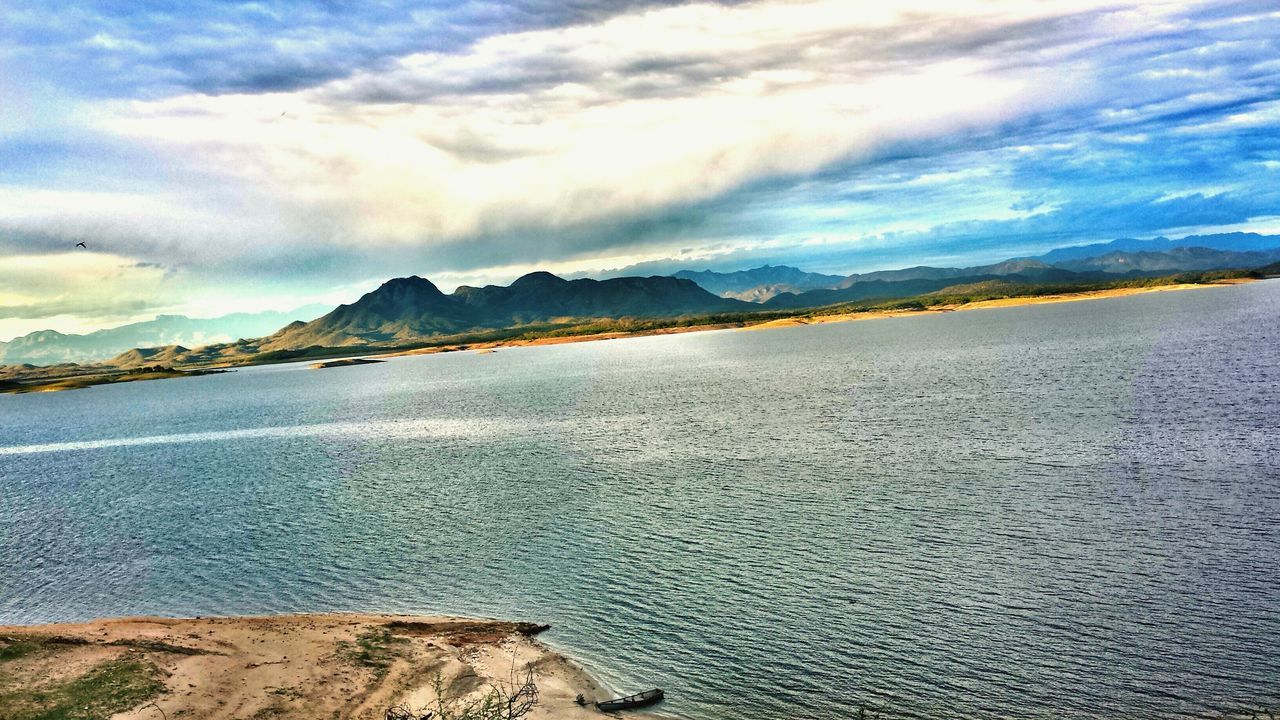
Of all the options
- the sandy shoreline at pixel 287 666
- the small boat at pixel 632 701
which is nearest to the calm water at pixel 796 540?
the small boat at pixel 632 701

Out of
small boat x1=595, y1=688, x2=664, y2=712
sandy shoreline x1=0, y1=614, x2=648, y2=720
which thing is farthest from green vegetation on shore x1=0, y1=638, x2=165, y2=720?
small boat x1=595, y1=688, x2=664, y2=712

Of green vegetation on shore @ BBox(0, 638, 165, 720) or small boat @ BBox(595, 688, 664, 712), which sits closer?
green vegetation on shore @ BBox(0, 638, 165, 720)

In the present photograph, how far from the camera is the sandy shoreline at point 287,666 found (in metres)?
25.0

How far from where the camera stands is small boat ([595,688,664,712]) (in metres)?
26.0

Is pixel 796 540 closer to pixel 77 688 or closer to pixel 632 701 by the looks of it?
pixel 632 701

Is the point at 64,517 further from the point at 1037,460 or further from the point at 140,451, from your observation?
the point at 1037,460

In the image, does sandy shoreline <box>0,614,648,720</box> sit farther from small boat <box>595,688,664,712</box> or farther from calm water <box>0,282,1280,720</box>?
calm water <box>0,282,1280,720</box>

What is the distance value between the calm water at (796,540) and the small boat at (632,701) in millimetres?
825

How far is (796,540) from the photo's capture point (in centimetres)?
4216

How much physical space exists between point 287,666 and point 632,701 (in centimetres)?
1300

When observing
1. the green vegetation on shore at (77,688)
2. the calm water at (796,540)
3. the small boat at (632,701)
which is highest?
the green vegetation on shore at (77,688)

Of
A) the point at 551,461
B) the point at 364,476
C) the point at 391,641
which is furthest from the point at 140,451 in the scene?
the point at 391,641

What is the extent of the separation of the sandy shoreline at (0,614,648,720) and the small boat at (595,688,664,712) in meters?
0.49

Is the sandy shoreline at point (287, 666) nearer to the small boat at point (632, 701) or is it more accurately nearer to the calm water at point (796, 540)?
the small boat at point (632, 701)
